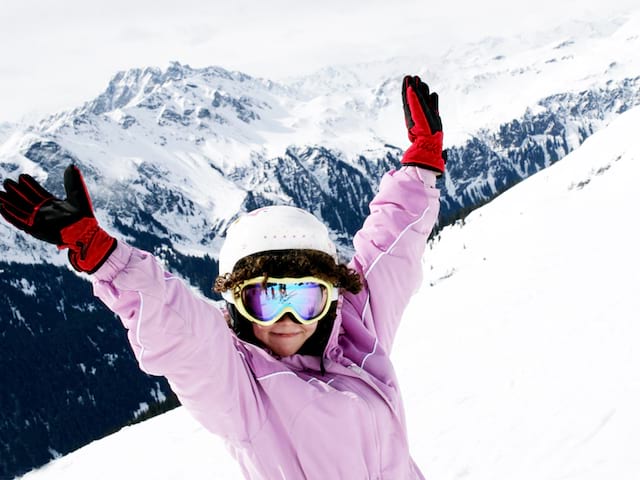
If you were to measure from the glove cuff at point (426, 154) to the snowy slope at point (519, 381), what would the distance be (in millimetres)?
4452

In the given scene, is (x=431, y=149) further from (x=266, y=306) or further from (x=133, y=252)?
(x=133, y=252)

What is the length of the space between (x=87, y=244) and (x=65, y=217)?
0.19 meters

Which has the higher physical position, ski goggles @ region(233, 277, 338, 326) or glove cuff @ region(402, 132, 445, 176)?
glove cuff @ region(402, 132, 445, 176)

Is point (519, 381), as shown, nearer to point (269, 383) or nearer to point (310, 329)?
point (310, 329)

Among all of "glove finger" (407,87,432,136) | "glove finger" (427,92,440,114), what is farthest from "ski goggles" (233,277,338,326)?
"glove finger" (427,92,440,114)

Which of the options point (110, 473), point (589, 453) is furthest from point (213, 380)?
point (110, 473)

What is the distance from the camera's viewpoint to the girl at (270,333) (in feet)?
7.69

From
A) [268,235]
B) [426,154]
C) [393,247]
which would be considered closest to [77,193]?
[268,235]

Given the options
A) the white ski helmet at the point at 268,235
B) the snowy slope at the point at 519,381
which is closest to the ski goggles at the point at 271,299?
the white ski helmet at the point at 268,235

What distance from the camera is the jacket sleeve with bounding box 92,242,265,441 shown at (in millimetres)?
2305

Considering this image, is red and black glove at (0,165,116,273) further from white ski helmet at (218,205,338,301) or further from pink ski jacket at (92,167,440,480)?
white ski helmet at (218,205,338,301)

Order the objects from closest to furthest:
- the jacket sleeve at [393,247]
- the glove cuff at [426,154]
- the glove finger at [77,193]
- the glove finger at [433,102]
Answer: the glove finger at [77,193] < the jacket sleeve at [393,247] < the glove cuff at [426,154] < the glove finger at [433,102]

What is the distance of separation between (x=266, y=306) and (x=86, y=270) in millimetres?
895

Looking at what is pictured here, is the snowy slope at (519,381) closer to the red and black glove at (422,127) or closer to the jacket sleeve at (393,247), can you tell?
the jacket sleeve at (393,247)
